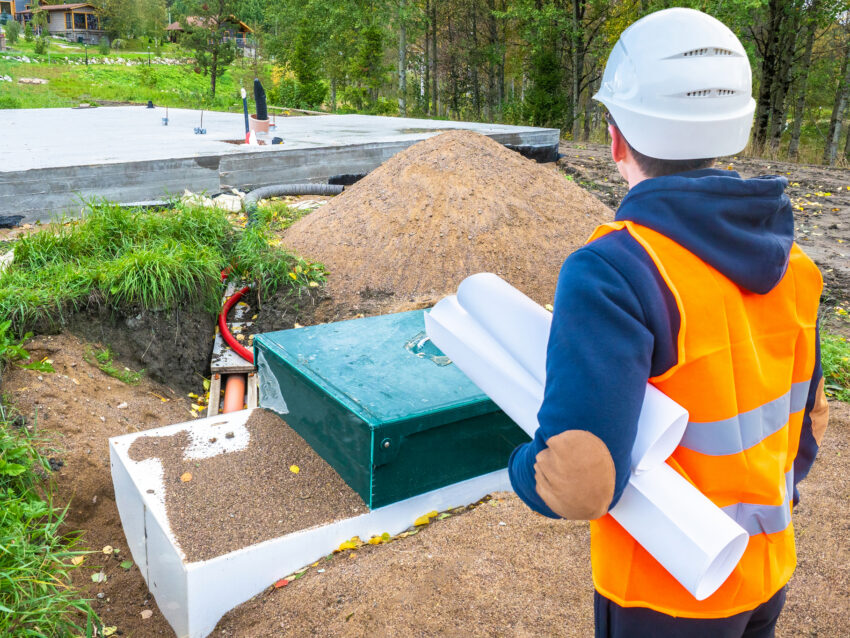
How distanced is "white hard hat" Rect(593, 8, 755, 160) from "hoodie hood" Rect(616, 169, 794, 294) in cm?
6

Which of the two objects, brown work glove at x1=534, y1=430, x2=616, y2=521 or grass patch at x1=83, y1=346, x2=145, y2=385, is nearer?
brown work glove at x1=534, y1=430, x2=616, y2=521

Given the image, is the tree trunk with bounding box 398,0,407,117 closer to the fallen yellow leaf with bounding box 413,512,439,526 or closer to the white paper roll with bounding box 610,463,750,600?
the fallen yellow leaf with bounding box 413,512,439,526

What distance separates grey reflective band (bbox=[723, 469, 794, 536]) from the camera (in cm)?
107

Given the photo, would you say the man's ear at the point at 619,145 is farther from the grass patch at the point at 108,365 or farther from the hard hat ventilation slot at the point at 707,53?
the grass patch at the point at 108,365

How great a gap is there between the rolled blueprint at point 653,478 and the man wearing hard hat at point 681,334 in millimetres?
41

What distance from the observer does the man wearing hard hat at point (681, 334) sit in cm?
95

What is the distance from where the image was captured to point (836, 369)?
4.42 m

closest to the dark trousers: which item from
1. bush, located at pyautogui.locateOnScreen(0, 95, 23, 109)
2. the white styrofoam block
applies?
the white styrofoam block

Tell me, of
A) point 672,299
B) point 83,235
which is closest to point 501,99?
point 83,235

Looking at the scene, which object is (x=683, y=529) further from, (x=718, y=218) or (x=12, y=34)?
(x=12, y=34)

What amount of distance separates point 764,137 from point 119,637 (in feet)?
58.3

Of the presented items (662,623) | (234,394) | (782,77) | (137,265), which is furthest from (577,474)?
(782,77)

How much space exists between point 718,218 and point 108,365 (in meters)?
3.87

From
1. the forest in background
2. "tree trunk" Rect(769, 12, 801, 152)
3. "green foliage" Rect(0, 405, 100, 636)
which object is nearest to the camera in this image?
"green foliage" Rect(0, 405, 100, 636)
